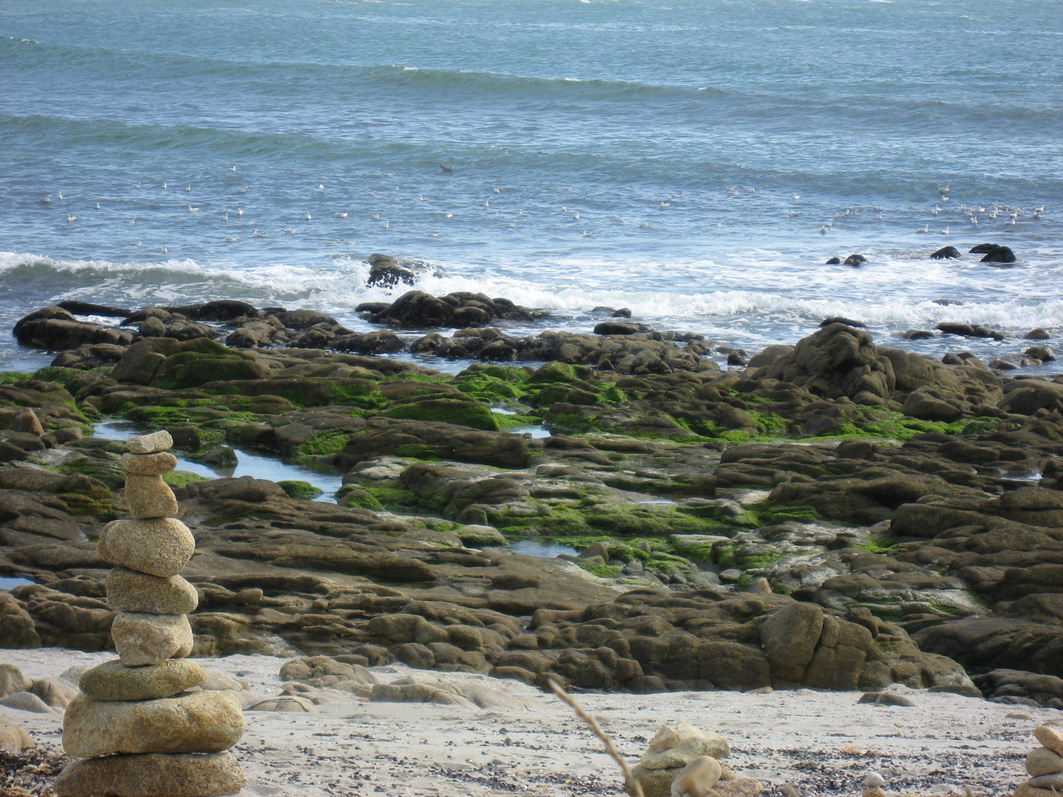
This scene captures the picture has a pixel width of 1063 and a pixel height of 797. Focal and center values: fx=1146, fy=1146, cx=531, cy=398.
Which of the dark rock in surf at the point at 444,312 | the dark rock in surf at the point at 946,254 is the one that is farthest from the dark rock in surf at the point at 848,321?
the dark rock in surf at the point at 946,254

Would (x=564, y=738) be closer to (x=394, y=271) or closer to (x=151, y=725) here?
(x=151, y=725)

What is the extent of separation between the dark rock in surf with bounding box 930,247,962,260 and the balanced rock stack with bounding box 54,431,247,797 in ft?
88.4

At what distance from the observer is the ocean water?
26094 millimetres

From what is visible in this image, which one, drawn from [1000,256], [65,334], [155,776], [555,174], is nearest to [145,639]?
[155,776]

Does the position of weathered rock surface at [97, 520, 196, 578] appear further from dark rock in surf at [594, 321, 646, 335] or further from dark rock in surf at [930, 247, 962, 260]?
dark rock in surf at [930, 247, 962, 260]

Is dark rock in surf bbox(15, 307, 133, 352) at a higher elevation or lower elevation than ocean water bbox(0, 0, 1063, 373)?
lower

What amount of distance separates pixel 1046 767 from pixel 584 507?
312 inches

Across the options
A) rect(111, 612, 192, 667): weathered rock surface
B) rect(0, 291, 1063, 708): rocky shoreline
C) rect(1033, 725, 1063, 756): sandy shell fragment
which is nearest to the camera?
rect(1033, 725, 1063, 756): sandy shell fragment

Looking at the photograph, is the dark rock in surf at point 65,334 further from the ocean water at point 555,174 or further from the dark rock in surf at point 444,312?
the dark rock in surf at point 444,312

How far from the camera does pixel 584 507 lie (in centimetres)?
1232

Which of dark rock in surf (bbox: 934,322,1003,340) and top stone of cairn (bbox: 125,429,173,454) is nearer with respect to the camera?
top stone of cairn (bbox: 125,429,173,454)

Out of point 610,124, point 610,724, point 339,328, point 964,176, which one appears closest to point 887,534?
point 610,724

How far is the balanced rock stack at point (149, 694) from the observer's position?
15.1ft

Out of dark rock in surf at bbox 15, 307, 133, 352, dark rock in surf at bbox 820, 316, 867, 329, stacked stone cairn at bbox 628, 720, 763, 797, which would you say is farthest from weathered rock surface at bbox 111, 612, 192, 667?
dark rock in surf at bbox 820, 316, 867, 329
